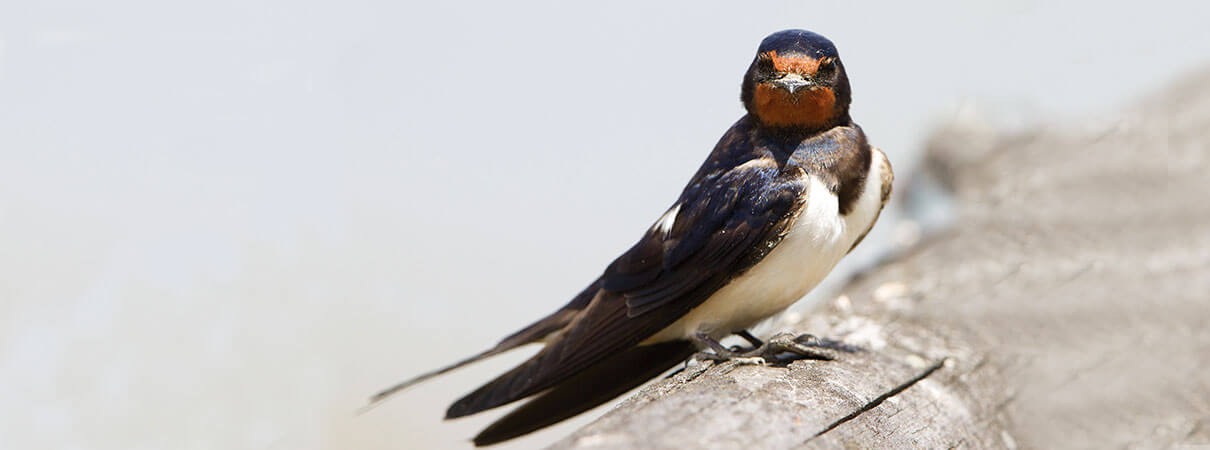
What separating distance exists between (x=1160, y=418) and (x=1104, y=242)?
571mm

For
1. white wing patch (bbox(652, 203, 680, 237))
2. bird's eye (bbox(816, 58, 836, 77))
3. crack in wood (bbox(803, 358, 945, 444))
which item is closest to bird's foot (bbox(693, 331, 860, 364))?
crack in wood (bbox(803, 358, 945, 444))

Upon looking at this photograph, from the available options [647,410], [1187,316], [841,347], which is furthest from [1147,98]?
[647,410]

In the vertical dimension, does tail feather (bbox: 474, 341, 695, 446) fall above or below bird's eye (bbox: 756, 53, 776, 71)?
below

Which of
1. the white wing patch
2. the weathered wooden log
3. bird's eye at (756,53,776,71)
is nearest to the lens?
the weathered wooden log

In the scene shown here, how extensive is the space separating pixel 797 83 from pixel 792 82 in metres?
0.01

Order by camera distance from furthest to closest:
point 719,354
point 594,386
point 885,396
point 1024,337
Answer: point 1024,337, point 594,386, point 719,354, point 885,396

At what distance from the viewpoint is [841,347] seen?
9.09 feet

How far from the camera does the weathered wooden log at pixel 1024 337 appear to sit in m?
2.09

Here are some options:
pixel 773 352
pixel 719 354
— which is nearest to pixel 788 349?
pixel 773 352

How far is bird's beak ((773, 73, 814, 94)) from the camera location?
97.7 inches

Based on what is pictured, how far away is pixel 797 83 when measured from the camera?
2486 mm

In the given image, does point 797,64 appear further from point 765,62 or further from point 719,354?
point 719,354

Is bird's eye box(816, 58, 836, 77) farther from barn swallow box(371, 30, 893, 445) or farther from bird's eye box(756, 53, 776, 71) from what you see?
bird's eye box(756, 53, 776, 71)

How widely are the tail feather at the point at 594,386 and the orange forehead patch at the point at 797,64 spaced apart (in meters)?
0.73
